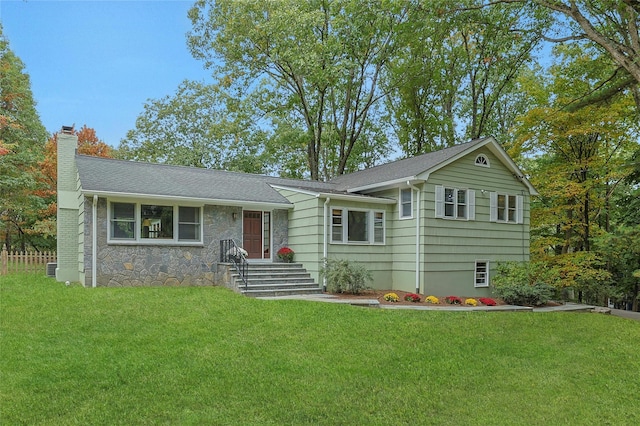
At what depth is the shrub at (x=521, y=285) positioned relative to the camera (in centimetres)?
1166

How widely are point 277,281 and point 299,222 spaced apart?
233 centimetres

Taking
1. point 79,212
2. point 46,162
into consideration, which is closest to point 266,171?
point 46,162

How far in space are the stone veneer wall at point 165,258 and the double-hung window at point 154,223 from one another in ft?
0.61

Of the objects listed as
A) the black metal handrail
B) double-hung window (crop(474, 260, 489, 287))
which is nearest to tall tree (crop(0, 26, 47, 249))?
the black metal handrail

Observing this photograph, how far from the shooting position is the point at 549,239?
1522 cm

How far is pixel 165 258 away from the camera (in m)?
12.0

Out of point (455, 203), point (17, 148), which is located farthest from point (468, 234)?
point (17, 148)

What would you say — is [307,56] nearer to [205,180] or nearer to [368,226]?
[205,180]

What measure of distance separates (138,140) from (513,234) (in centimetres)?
2179

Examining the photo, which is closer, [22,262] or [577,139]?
[22,262]

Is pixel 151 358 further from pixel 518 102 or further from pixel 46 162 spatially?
pixel 518 102

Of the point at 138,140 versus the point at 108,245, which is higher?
the point at 138,140

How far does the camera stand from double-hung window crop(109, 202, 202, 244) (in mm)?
11523

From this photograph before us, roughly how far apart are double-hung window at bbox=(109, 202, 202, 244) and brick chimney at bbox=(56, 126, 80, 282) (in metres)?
2.25
